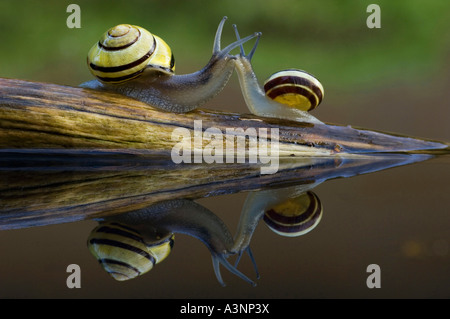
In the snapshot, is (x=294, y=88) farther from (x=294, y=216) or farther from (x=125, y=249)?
(x=125, y=249)

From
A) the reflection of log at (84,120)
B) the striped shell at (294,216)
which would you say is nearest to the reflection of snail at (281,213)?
the striped shell at (294,216)

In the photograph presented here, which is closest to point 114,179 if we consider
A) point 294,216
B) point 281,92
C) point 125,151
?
point 125,151

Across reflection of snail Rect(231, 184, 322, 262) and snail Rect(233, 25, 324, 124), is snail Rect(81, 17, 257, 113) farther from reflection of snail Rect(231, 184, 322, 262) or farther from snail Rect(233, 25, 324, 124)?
reflection of snail Rect(231, 184, 322, 262)

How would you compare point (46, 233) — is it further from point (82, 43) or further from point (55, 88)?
point (82, 43)

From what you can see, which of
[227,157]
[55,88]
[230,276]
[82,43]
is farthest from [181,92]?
[82,43]

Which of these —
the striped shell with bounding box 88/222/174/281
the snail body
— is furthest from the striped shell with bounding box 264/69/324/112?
the striped shell with bounding box 88/222/174/281

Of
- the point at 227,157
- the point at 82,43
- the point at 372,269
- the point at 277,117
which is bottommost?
the point at 372,269

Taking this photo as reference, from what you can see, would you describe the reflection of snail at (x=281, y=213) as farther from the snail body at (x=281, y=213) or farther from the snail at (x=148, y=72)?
the snail at (x=148, y=72)
